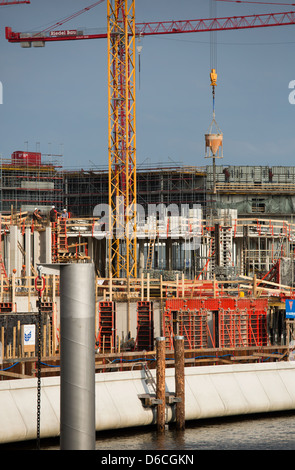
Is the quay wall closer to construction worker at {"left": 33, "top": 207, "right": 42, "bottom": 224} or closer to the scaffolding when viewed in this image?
construction worker at {"left": 33, "top": 207, "right": 42, "bottom": 224}

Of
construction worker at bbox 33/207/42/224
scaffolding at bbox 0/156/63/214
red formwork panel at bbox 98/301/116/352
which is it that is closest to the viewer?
red formwork panel at bbox 98/301/116/352

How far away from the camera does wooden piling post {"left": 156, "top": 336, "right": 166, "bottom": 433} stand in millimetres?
27125

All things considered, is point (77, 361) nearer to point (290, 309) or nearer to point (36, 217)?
point (290, 309)

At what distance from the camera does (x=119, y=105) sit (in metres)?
68.5

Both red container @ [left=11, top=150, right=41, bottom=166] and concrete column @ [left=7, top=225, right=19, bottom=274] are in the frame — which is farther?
red container @ [left=11, top=150, right=41, bottom=166]

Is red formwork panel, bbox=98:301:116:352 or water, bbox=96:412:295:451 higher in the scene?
red formwork panel, bbox=98:301:116:352

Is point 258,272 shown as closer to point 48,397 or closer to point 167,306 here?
point 167,306

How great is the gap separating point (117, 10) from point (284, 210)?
41.2 metres

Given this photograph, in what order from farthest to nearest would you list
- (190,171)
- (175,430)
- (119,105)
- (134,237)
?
(190,171) < (119,105) < (134,237) < (175,430)

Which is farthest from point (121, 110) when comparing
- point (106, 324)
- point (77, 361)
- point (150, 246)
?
point (77, 361)

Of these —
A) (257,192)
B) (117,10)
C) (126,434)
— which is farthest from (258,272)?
(126,434)

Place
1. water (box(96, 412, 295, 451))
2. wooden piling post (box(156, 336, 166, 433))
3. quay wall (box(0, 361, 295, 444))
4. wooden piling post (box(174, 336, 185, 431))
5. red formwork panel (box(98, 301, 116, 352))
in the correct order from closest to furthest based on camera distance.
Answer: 1. quay wall (box(0, 361, 295, 444))
2. water (box(96, 412, 295, 451))
3. wooden piling post (box(156, 336, 166, 433))
4. wooden piling post (box(174, 336, 185, 431))
5. red formwork panel (box(98, 301, 116, 352))

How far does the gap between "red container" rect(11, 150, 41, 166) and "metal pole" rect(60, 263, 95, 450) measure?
8642cm

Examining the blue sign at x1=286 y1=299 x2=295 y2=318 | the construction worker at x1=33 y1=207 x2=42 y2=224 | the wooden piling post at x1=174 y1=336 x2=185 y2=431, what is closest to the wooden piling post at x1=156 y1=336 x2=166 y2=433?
the wooden piling post at x1=174 y1=336 x2=185 y2=431
